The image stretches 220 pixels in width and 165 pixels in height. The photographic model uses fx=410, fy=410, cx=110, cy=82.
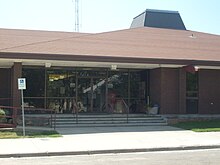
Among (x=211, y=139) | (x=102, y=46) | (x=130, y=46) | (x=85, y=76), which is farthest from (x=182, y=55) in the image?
(x=211, y=139)

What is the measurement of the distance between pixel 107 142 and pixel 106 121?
608 centimetres

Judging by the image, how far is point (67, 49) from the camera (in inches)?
836

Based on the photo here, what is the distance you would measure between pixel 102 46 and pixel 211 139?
29.5 ft

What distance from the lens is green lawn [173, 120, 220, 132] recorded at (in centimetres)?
1944

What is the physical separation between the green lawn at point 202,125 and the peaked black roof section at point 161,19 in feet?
52.4

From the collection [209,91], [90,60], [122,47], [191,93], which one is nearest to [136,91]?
[191,93]

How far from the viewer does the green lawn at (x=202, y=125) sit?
19438mm

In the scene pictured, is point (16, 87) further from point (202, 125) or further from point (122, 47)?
point (202, 125)

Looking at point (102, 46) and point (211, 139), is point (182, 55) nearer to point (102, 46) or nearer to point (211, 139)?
point (102, 46)

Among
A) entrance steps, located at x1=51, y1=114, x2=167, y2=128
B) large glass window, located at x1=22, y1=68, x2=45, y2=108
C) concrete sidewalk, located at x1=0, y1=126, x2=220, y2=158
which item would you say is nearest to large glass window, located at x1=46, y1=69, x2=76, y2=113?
large glass window, located at x1=22, y1=68, x2=45, y2=108

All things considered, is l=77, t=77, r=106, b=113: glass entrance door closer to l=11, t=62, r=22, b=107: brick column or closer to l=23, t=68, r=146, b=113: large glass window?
l=23, t=68, r=146, b=113: large glass window

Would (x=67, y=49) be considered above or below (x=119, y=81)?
above

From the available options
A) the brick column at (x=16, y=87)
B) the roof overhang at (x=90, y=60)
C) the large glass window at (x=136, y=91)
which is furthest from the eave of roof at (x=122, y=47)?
the large glass window at (x=136, y=91)

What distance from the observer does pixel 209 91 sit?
25000 mm
